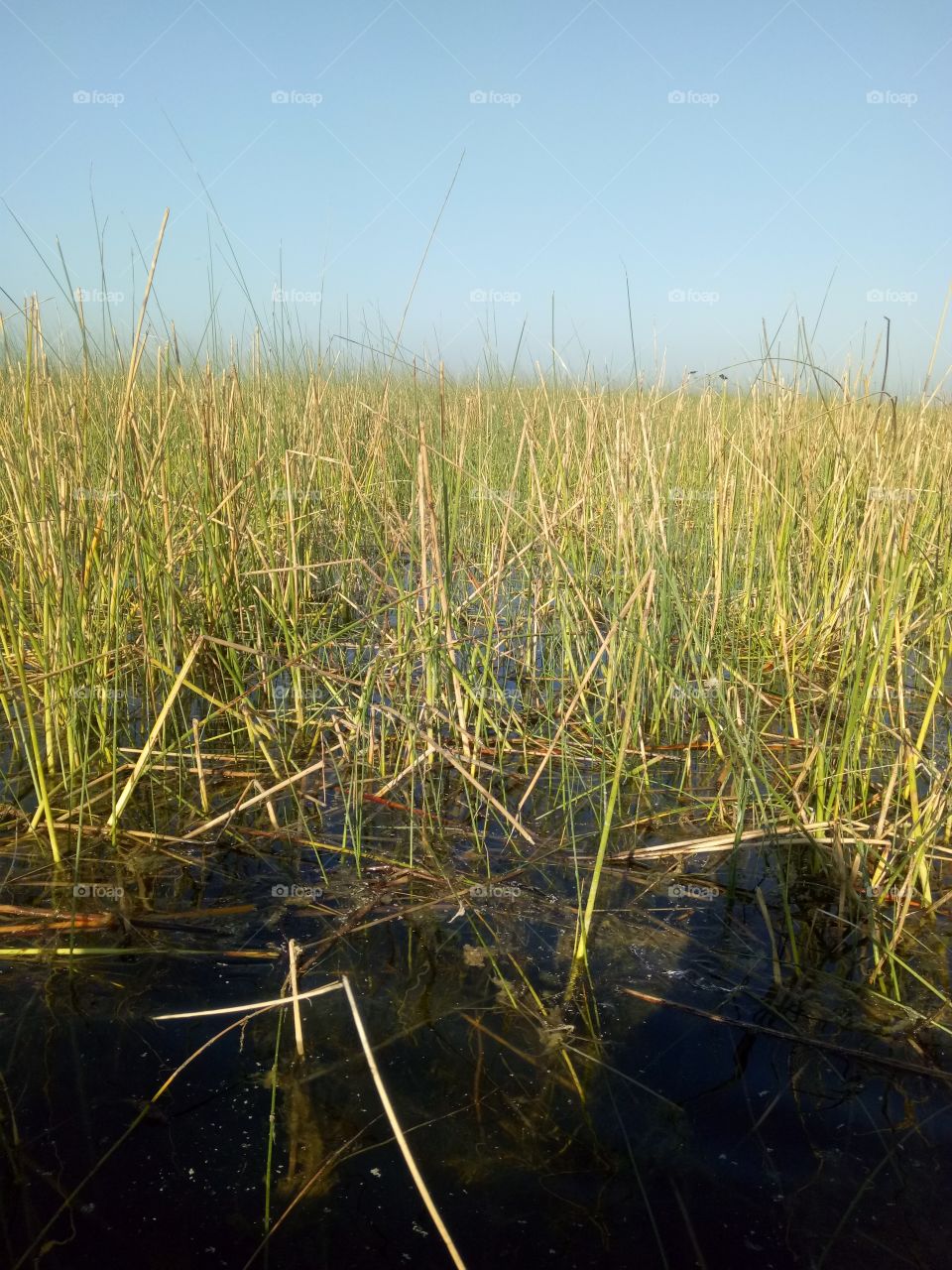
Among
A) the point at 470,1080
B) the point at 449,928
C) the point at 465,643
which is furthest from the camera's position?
the point at 465,643

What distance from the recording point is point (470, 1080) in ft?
3.64

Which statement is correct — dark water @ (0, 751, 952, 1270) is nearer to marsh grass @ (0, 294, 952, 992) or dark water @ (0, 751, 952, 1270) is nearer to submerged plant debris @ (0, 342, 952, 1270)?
submerged plant debris @ (0, 342, 952, 1270)

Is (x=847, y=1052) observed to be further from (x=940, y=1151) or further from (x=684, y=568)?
(x=684, y=568)

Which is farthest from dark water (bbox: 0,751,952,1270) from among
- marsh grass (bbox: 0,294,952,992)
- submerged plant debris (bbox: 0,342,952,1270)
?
marsh grass (bbox: 0,294,952,992)

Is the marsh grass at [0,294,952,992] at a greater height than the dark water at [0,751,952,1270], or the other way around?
the marsh grass at [0,294,952,992]

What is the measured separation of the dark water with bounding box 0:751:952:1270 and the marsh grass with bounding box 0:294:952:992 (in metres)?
0.11

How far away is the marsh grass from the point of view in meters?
1.55

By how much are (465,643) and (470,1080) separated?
1085 mm

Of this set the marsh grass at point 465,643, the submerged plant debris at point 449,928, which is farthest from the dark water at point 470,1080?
the marsh grass at point 465,643

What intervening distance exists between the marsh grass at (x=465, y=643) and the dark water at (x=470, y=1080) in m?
0.11

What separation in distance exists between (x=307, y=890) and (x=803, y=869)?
0.92 metres

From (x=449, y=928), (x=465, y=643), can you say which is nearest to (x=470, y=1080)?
(x=449, y=928)

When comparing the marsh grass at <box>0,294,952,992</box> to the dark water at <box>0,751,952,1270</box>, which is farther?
the marsh grass at <box>0,294,952,992</box>

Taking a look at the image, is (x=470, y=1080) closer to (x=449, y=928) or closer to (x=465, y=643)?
(x=449, y=928)
